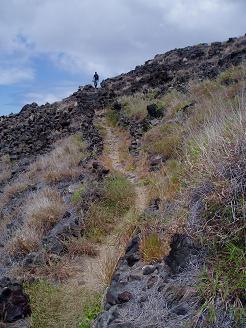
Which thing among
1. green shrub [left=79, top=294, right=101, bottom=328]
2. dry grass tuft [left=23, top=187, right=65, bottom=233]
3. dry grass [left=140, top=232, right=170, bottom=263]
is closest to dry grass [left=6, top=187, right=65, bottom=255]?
dry grass tuft [left=23, top=187, right=65, bottom=233]

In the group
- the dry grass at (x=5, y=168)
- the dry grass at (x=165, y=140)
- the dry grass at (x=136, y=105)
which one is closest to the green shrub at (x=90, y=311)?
the dry grass at (x=165, y=140)

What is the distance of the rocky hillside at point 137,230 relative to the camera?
334 centimetres

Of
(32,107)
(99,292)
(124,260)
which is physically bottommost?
(99,292)

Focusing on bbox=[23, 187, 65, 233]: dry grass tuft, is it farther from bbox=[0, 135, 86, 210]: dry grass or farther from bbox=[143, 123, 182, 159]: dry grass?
bbox=[143, 123, 182, 159]: dry grass

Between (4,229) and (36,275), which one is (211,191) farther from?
(4,229)

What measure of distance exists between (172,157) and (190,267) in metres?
5.66

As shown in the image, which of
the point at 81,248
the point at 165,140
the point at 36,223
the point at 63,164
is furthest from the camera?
the point at 63,164

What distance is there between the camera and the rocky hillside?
3.34 m

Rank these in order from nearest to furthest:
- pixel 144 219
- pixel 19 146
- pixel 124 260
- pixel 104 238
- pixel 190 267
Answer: pixel 190 267 < pixel 124 260 < pixel 144 219 < pixel 104 238 < pixel 19 146

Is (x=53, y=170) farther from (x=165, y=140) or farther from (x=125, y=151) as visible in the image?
(x=165, y=140)

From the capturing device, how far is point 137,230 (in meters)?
5.32

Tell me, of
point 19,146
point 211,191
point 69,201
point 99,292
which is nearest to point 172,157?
point 69,201

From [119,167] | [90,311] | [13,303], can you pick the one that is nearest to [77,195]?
[119,167]

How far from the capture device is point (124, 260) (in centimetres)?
485
